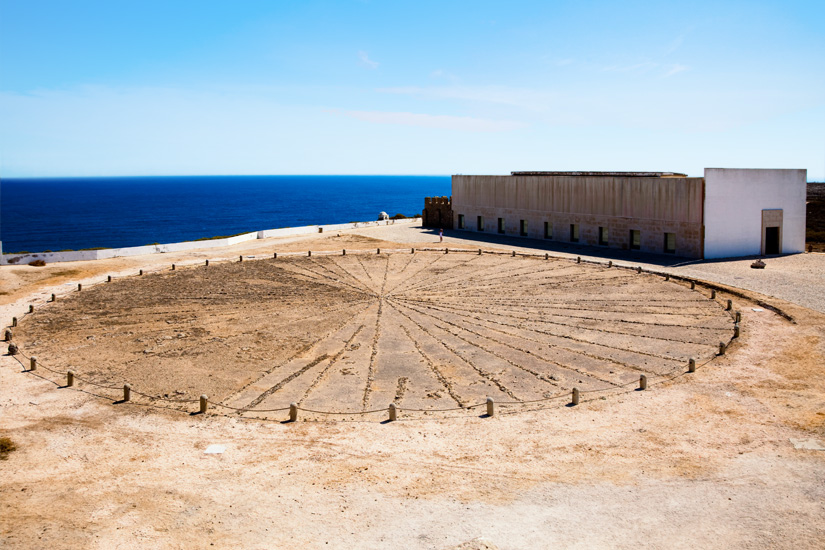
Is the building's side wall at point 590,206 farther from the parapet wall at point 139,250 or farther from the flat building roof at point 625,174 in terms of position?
the parapet wall at point 139,250

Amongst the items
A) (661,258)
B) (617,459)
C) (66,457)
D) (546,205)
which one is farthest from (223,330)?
(546,205)

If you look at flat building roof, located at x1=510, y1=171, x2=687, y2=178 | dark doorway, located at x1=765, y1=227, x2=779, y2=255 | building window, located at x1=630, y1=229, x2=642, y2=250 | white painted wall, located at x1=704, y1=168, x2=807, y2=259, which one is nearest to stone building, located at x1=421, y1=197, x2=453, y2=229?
flat building roof, located at x1=510, y1=171, x2=687, y2=178

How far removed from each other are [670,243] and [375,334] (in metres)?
28.8

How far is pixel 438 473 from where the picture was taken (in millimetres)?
16250

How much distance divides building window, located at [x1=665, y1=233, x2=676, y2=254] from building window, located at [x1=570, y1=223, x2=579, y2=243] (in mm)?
8793

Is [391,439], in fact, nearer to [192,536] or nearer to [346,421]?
[346,421]

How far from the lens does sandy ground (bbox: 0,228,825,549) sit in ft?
44.4

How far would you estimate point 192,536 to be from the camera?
13453 mm

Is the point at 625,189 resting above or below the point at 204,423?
above

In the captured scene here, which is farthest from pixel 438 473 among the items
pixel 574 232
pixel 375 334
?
pixel 574 232

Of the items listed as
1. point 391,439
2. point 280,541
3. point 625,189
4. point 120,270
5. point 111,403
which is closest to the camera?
point 280,541

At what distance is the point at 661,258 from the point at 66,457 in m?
41.2

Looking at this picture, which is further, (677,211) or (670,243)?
(670,243)

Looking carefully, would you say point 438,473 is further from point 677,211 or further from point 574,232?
point 574,232
